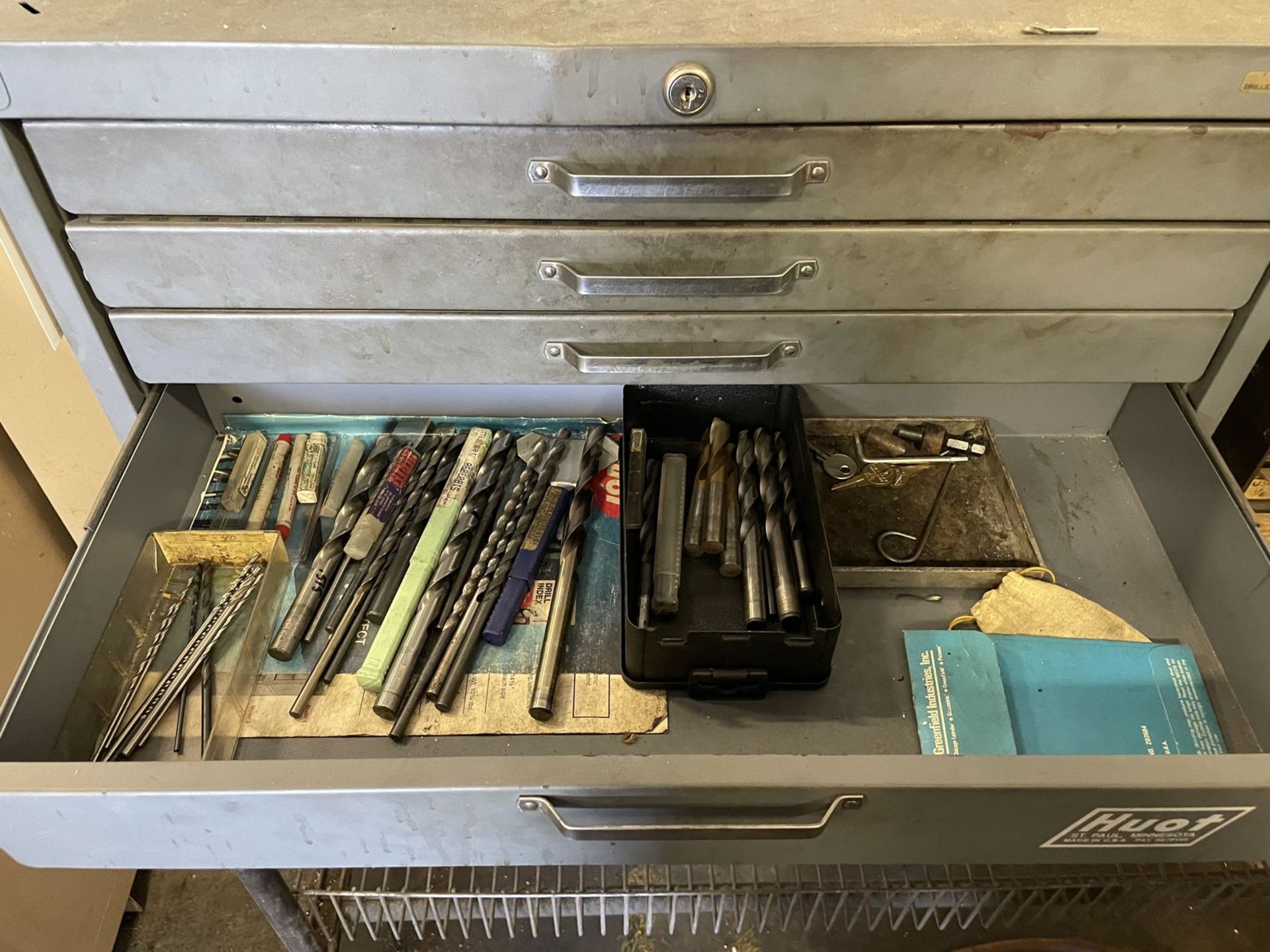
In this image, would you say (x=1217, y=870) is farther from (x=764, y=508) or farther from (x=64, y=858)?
(x=64, y=858)

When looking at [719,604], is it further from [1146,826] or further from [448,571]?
[1146,826]

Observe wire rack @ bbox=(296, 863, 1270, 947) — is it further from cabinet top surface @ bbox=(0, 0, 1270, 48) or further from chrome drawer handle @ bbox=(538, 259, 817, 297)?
cabinet top surface @ bbox=(0, 0, 1270, 48)

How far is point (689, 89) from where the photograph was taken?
2.21ft

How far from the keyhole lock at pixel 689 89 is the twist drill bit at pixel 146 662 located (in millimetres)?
652

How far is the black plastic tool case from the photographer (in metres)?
0.76

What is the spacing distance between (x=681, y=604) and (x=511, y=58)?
51cm

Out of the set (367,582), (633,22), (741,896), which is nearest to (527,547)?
(367,582)

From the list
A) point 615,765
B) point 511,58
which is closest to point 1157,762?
point 615,765

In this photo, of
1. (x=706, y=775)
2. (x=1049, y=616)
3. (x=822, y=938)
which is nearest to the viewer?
(x=706, y=775)

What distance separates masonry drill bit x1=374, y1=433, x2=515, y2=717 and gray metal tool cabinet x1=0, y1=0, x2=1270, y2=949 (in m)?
0.05

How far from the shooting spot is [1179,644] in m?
0.86

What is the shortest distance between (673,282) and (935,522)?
15.8 inches

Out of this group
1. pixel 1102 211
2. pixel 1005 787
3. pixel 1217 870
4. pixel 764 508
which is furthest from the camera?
pixel 1217 870

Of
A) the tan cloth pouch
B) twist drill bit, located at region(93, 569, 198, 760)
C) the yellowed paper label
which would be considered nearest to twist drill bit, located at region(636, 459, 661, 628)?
the tan cloth pouch
